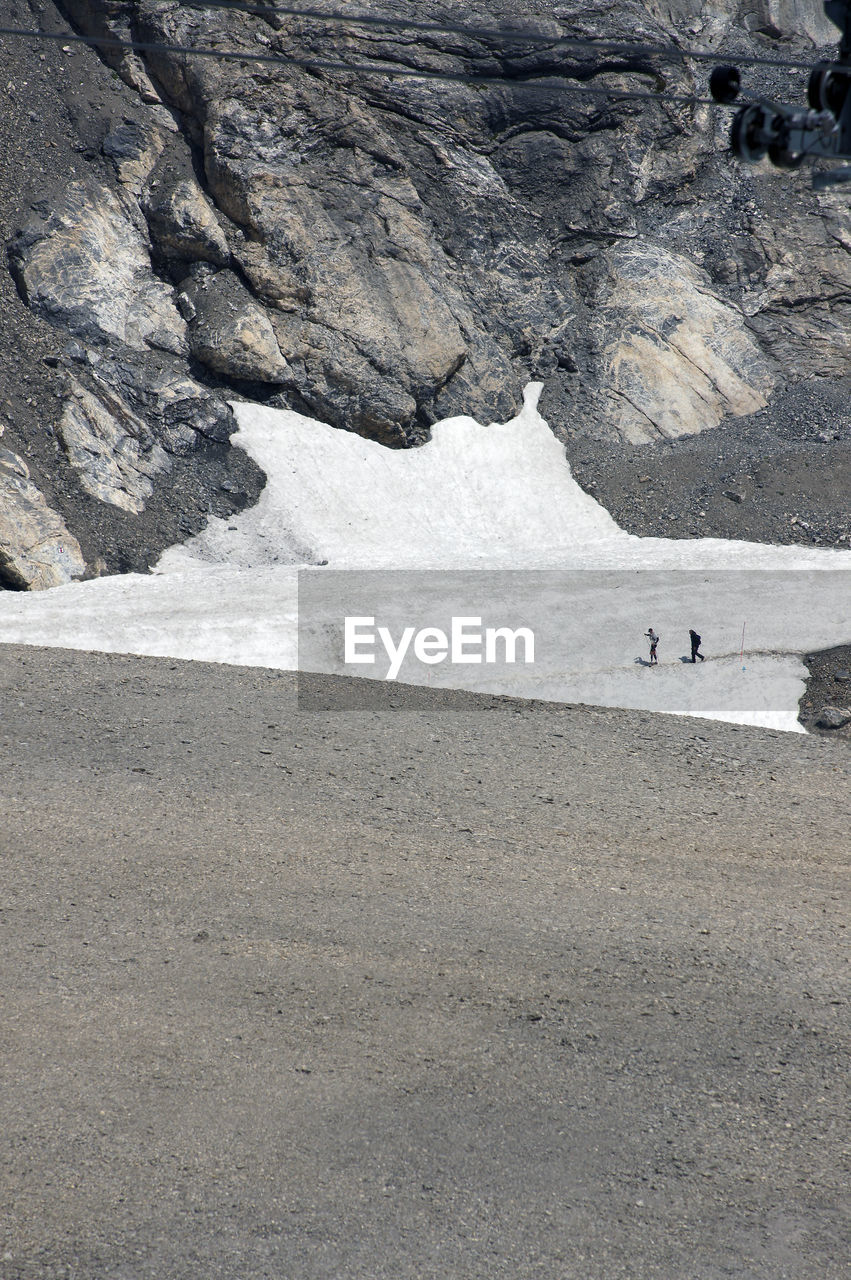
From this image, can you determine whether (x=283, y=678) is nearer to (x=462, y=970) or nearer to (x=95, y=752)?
(x=95, y=752)

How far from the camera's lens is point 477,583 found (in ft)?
92.8

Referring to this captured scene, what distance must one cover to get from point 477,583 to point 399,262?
16.7m

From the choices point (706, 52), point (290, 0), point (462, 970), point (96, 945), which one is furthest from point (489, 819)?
point (706, 52)

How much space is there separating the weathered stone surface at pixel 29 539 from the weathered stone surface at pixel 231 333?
9.77 meters

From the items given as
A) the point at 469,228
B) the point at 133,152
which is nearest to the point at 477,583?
the point at 469,228

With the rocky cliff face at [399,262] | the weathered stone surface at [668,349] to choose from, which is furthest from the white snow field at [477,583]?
the weathered stone surface at [668,349]

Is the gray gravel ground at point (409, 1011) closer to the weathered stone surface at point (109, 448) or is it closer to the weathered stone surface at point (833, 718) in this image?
the weathered stone surface at point (833, 718)

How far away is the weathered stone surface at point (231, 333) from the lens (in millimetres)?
34031

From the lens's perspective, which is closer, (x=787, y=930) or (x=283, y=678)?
(x=787, y=930)

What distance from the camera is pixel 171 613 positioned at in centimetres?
2425

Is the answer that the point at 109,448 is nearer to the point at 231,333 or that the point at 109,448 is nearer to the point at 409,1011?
the point at 231,333

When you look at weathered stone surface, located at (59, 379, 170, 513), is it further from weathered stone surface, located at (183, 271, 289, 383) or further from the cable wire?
the cable wire

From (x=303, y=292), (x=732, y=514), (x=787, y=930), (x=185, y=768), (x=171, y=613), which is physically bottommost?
(x=787, y=930)

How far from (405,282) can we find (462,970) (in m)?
32.1
